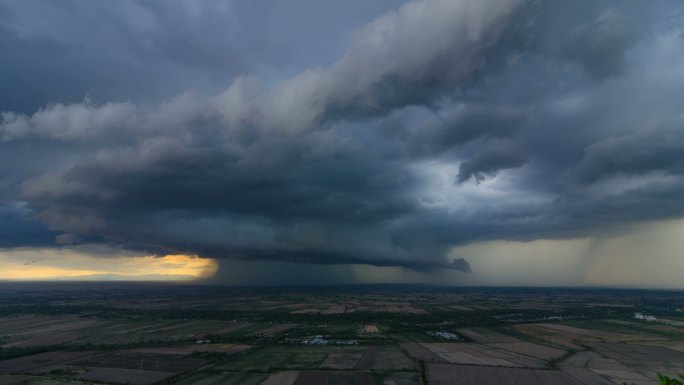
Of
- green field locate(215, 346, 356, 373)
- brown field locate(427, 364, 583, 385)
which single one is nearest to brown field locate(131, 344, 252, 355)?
green field locate(215, 346, 356, 373)

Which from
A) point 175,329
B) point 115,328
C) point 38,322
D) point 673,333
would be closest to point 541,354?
point 673,333

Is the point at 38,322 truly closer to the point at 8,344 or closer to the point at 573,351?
the point at 8,344

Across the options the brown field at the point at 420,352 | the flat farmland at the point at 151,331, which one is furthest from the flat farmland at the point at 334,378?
the flat farmland at the point at 151,331

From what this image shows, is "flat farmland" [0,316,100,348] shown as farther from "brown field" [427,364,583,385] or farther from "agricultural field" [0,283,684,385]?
"brown field" [427,364,583,385]

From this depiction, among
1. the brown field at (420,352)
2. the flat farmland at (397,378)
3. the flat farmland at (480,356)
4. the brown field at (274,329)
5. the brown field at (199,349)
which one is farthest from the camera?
the brown field at (274,329)

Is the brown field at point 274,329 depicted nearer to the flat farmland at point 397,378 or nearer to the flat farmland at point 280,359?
the flat farmland at point 280,359
